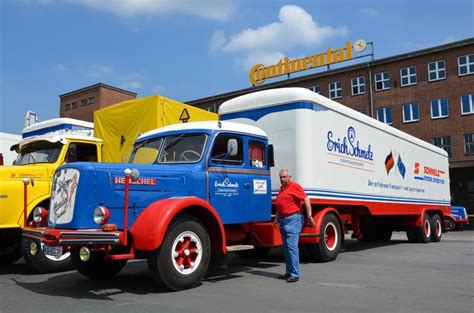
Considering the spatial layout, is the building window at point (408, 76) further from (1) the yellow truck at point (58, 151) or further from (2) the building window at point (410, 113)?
(1) the yellow truck at point (58, 151)

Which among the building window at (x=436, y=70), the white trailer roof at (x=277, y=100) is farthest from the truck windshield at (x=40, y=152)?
the building window at (x=436, y=70)

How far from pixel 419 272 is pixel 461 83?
98.1ft

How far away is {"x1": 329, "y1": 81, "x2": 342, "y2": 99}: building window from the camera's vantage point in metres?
40.6

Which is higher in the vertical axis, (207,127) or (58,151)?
(207,127)

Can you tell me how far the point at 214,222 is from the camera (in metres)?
7.04

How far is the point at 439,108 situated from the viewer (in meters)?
35.5

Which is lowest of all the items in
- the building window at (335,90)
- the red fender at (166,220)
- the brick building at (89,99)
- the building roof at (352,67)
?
the red fender at (166,220)

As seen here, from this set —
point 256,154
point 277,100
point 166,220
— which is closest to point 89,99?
point 277,100

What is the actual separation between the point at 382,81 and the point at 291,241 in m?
33.8

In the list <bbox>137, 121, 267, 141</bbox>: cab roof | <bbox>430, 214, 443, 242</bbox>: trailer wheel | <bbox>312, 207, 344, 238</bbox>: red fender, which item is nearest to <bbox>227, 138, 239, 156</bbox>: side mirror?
<bbox>137, 121, 267, 141</bbox>: cab roof

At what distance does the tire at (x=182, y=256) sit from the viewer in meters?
6.20

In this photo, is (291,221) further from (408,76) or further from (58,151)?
(408,76)

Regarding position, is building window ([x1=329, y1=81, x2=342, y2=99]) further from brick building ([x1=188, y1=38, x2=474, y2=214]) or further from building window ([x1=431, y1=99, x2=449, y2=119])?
building window ([x1=431, y1=99, x2=449, y2=119])

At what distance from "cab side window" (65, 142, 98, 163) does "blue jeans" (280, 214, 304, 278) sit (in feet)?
15.8
